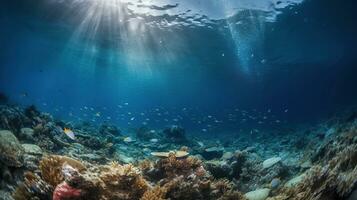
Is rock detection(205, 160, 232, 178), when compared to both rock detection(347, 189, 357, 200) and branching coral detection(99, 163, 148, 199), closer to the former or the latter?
branching coral detection(99, 163, 148, 199)

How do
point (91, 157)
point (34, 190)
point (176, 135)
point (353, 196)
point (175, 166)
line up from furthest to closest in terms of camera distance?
point (176, 135) < point (91, 157) < point (175, 166) < point (34, 190) < point (353, 196)

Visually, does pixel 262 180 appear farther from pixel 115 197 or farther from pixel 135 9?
pixel 135 9

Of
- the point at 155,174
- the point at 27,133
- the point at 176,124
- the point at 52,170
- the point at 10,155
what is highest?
the point at 52,170

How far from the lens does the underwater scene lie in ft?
17.8

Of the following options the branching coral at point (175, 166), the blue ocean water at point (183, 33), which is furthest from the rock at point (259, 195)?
the blue ocean water at point (183, 33)

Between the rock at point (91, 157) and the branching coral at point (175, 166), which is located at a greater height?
the branching coral at point (175, 166)

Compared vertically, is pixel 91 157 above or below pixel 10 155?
below

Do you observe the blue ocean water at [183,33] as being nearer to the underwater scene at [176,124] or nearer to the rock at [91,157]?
the underwater scene at [176,124]

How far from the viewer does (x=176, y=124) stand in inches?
1249

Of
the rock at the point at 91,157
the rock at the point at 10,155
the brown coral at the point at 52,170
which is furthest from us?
the rock at the point at 91,157

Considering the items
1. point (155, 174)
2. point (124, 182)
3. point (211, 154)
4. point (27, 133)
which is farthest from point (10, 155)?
point (211, 154)

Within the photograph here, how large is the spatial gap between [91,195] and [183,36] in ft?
100

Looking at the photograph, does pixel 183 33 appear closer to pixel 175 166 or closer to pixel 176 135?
pixel 176 135

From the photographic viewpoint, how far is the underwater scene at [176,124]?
5414 mm
